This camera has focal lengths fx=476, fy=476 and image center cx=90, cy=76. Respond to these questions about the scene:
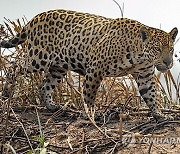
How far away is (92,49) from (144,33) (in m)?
0.88

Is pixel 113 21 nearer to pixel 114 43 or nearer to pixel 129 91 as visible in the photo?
pixel 114 43

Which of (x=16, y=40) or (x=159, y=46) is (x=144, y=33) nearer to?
(x=159, y=46)

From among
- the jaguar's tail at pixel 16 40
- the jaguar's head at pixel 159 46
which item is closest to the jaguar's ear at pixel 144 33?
the jaguar's head at pixel 159 46

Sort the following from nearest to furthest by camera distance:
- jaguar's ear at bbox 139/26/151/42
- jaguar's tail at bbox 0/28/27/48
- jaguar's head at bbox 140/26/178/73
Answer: jaguar's head at bbox 140/26/178/73
jaguar's ear at bbox 139/26/151/42
jaguar's tail at bbox 0/28/27/48

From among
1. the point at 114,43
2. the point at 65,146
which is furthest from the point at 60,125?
the point at 114,43

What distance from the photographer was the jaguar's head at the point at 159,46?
5.85 m

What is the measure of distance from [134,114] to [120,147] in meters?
1.33

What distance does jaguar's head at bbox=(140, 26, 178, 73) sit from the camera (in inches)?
230

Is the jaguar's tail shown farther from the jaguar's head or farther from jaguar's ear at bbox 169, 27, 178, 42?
jaguar's ear at bbox 169, 27, 178, 42

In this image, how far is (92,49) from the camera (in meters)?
6.67

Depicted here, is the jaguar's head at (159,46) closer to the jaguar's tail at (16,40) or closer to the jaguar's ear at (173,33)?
the jaguar's ear at (173,33)

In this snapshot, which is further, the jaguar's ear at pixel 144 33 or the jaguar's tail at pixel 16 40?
the jaguar's tail at pixel 16 40

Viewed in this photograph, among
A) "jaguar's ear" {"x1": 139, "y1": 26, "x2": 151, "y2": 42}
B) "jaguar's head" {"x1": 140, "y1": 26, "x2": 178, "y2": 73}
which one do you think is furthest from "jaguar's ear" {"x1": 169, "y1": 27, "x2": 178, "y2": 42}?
"jaguar's ear" {"x1": 139, "y1": 26, "x2": 151, "y2": 42}

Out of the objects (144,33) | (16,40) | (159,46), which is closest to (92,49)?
(144,33)
